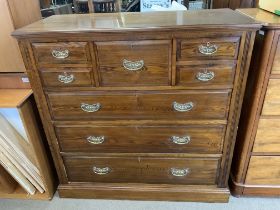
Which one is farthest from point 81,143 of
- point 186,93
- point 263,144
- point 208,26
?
point 263,144

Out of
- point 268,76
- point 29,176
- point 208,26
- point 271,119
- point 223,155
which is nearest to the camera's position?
point 208,26

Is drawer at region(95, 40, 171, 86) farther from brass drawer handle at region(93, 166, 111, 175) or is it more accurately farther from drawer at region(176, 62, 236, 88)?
brass drawer handle at region(93, 166, 111, 175)

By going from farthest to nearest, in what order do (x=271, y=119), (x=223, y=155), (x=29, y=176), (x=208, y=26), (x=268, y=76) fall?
1. (x=29, y=176)
2. (x=223, y=155)
3. (x=271, y=119)
4. (x=268, y=76)
5. (x=208, y=26)

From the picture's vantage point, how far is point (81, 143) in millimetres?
1349

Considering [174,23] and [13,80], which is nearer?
[174,23]

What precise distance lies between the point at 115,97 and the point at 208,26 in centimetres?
52

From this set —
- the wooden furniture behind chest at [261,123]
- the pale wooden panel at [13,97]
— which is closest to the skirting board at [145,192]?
the wooden furniture behind chest at [261,123]

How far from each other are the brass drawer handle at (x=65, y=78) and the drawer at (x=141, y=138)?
0.86 ft

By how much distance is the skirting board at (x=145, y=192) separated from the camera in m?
1.44

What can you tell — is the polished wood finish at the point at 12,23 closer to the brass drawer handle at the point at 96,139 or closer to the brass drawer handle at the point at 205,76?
the brass drawer handle at the point at 96,139

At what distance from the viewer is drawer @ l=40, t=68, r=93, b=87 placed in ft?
3.70

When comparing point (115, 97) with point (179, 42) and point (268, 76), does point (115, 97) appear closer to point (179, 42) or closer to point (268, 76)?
point (179, 42)

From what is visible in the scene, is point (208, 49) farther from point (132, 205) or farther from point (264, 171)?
point (132, 205)

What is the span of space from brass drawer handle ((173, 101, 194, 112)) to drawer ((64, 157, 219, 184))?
322 mm
